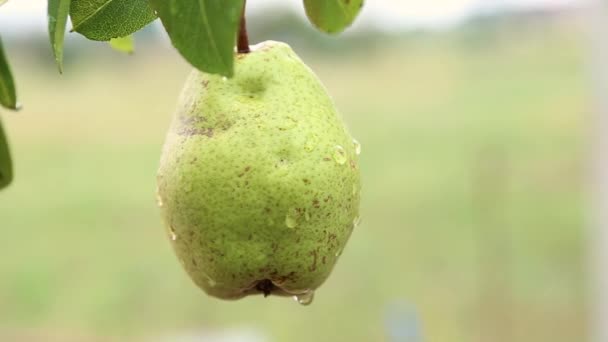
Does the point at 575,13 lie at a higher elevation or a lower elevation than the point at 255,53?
lower

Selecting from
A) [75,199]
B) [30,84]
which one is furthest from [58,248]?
[30,84]

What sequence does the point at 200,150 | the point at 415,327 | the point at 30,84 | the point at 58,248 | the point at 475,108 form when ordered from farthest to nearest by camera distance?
the point at 30,84
the point at 475,108
the point at 58,248
the point at 415,327
the point at 200,150

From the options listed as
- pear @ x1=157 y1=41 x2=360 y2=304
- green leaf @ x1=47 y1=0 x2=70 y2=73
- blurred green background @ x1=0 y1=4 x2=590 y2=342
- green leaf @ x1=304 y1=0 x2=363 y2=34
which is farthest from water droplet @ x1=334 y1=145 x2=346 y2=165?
blurred green background @ x1=0 y1=4 x2=590 y2=342

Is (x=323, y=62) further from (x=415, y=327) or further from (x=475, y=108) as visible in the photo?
(x=415, y=327)

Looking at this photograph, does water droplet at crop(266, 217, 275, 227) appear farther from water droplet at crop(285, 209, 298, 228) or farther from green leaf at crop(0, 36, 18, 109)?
green leaf at crop(0, 36, 18, 109)

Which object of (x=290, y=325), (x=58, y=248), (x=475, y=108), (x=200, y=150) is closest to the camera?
(x=200, y=150)

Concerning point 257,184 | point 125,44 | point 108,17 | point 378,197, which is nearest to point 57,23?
point 108,17

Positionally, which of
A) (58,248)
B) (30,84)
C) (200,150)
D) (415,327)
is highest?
(200,150)
